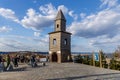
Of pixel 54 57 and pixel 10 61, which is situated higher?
pixel 54 57

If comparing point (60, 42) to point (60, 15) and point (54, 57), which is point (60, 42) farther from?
point (60, 15)

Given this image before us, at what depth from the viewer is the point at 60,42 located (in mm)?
36000

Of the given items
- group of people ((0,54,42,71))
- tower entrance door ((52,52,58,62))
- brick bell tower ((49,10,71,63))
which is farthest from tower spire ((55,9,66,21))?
group of people ((0,54,42,71))

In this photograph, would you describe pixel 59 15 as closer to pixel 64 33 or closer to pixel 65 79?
pixel 64 33

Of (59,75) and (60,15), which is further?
(60,15)

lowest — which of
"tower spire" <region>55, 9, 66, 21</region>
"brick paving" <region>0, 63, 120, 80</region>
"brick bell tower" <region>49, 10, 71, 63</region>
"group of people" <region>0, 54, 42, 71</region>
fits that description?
"brick paving" <region>0, 63, 120, 80</region>

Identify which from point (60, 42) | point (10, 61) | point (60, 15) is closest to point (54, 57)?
point (60, 42)

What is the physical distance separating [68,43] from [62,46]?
208 cm

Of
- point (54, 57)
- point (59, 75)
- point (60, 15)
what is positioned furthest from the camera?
point (54, 57)

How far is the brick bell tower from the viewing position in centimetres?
3616

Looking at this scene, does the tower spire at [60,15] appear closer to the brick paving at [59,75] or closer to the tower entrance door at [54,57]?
the tower entrance door at [54,57]

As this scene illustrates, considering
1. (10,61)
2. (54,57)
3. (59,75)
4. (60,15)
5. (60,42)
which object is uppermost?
(60,15)

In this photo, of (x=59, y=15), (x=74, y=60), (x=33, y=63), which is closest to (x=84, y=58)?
(x=74, y=60)

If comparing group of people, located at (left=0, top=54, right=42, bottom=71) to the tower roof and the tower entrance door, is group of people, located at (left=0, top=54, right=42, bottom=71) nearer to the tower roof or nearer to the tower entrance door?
the tower entrance door
